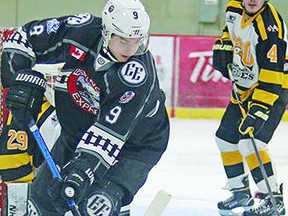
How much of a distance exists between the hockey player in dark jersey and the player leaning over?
0.98 meters

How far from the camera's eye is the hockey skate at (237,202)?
418 centimetres

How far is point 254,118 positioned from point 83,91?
1.21 m

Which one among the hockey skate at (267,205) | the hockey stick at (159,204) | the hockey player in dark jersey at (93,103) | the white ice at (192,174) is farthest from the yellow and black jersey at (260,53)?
the hockey stick at (159,204)

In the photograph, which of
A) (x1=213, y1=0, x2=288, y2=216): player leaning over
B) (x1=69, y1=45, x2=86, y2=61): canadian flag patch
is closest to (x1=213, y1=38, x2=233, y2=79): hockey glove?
(x1=213, y1=0, x2=288, y2=216): player leaning over

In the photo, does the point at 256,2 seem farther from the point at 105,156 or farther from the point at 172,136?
the point at 172,136

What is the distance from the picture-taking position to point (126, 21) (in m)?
2.67

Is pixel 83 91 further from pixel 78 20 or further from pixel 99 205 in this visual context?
pixel 99 205

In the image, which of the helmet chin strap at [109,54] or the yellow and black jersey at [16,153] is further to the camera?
the yellow and black jersey at [16,153]

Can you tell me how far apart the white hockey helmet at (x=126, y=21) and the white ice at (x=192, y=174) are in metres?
1.42

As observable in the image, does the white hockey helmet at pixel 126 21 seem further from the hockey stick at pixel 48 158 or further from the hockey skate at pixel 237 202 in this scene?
the hockey skate at pixel 237 202

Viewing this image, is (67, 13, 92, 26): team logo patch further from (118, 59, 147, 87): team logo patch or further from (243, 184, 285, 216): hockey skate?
(243, 184, 285, 216): hockey skate

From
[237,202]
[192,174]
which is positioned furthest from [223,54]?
[192,174]

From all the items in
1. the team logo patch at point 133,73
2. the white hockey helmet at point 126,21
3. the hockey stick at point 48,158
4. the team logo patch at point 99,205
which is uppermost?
the white hockey helmet at point 126,21

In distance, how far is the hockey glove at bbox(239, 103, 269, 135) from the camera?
12.8 ft
